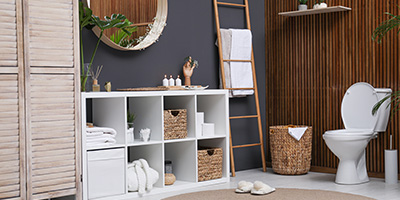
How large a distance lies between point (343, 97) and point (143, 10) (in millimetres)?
2273

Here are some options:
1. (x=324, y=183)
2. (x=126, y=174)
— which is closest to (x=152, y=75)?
(x=126, y=174)

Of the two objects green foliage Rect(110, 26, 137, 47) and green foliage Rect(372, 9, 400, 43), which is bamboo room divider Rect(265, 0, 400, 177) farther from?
green foliage Rect(110, 26, 137, 47)

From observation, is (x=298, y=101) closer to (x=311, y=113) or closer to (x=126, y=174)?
(x=311, y=113)

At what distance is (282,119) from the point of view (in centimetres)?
638

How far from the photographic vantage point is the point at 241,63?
604 cm

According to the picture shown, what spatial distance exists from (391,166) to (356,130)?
470 mm

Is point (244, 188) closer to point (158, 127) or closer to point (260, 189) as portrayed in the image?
point (260, 189)

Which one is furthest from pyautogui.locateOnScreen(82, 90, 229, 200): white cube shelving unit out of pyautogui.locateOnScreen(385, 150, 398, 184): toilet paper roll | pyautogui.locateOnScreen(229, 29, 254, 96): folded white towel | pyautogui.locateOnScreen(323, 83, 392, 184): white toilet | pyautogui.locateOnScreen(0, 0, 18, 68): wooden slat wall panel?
pyautogui.locateOnScreen(385, 150, 398, 184): toilet paper roll

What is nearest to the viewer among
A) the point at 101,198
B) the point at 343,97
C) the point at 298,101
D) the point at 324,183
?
the point at 101,198

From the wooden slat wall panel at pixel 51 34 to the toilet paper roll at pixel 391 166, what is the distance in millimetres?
3072

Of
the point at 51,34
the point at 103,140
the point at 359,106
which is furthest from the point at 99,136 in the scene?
the point at 359,106

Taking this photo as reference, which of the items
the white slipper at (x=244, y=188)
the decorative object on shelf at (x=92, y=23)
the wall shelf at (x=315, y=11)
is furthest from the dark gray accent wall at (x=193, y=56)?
the white slipper at (x=244, y=188)

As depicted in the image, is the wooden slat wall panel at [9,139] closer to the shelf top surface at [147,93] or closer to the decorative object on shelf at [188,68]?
the shelf top surface at [147,93]

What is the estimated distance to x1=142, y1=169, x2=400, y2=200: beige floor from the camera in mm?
4754
